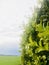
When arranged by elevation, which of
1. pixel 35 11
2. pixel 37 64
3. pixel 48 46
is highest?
pixel 35 11

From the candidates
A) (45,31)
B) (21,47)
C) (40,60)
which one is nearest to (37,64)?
(40,60)

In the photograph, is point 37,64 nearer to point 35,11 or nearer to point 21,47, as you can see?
point 35,11

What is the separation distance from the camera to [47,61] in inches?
185

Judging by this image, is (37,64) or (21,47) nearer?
(37,64)

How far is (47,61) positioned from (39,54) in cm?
35

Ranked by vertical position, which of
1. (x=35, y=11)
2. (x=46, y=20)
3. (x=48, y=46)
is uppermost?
(x=35, y=11)

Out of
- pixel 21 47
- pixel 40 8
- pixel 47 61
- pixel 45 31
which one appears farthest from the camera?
pixel 21 47

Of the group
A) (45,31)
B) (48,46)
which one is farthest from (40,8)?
(45,31)

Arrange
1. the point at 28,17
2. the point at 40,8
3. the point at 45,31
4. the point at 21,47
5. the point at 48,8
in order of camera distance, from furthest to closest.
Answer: the point at 21,47
the point at 28,17
the point at 40,8
the point at 48,8
the point at 45,31

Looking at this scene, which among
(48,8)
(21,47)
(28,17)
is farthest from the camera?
(21,47)

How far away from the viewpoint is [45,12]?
5281mm

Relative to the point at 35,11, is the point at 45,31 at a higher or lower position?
lower

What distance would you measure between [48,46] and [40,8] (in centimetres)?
248

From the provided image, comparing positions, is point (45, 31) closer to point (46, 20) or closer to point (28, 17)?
point (46, 20)
